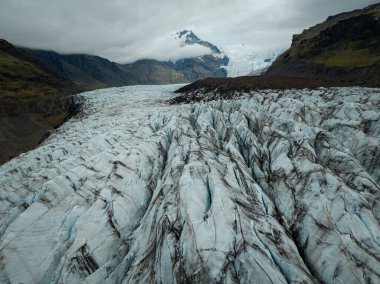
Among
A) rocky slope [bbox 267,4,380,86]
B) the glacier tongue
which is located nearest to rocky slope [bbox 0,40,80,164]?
the glacier tongue

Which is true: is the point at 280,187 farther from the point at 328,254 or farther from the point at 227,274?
the point at 227,274

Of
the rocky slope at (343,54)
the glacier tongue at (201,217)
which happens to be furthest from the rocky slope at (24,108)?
the rocky slope at (343,54)

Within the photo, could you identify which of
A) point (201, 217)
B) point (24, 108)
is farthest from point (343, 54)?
point (201, 217)

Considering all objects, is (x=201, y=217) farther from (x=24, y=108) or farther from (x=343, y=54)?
(x=343, y=54)

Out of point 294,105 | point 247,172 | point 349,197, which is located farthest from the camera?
point 294,105

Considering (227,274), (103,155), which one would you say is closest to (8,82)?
(103,155)

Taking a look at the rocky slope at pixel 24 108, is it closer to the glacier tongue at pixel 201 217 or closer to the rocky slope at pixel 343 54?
the glacier tongue at pixel 201 217

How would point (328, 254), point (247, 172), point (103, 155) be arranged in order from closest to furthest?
point (328, 254)
point (247, 172)
point (103, 155)
